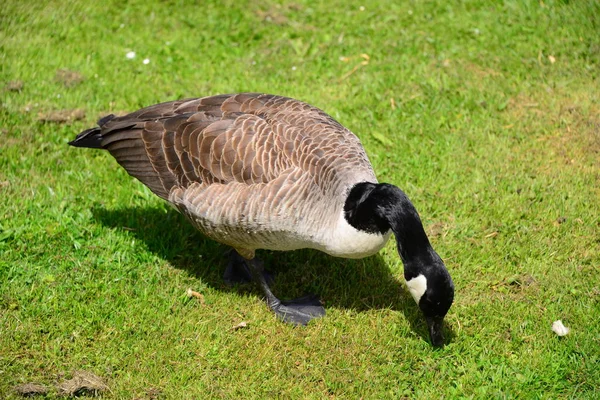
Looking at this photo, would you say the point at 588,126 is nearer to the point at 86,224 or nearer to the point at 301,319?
the point at 301,319

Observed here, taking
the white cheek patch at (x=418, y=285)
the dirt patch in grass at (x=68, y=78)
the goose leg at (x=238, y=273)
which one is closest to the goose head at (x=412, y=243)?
the white cheek patch at (x=418, y=285)

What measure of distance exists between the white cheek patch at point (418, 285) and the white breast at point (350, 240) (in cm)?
37

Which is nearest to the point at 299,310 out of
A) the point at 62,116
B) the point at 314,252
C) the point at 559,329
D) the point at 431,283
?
the point at 314,252

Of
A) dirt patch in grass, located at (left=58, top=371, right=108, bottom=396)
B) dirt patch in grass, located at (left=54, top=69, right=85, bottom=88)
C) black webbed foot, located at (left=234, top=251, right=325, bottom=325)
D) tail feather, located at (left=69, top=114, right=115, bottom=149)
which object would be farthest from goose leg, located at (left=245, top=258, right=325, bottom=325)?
dirt patch in grass, located at (left=54, top=69, right=85, bottom=88)

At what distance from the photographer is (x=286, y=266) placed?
18.5ft

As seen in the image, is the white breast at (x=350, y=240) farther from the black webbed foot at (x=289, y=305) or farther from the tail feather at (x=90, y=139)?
the tail feather at (x=90, y=139)

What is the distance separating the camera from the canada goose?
434 centimetres

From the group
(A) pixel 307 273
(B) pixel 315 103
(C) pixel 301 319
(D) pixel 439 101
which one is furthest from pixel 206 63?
(C) pixel 301 319

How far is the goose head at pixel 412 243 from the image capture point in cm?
426

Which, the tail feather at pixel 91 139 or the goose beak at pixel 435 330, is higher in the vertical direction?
the tail feather at pixel 91 139

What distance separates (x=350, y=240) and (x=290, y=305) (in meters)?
0.96

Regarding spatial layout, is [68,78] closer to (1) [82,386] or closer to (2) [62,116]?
(2) [62,116]

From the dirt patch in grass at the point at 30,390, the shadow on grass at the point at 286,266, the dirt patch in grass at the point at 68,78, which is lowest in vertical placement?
the shadow on grass at the point at 286,266

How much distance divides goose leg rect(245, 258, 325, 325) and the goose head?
0.99 m
